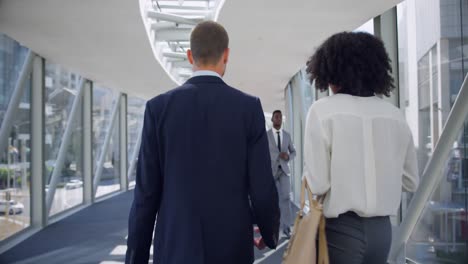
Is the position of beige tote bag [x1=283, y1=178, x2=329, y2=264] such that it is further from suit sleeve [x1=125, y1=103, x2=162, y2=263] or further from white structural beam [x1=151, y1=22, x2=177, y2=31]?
white structural beam [x1=151, y1=22, x2=177, y2=31]

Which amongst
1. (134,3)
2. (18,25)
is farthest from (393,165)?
(18,25)

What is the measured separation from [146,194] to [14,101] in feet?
19.8

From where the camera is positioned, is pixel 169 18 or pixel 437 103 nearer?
pixel 437 103

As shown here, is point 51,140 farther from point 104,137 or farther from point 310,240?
point 310,240

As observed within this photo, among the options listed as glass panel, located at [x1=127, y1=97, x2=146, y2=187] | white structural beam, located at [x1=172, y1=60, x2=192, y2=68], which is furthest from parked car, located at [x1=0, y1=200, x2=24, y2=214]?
glass panel, located at [x1=127, y1=97, x2=146, y2=187]

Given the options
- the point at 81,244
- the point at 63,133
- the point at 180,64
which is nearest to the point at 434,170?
the point at 81,244

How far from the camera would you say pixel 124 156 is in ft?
51.2

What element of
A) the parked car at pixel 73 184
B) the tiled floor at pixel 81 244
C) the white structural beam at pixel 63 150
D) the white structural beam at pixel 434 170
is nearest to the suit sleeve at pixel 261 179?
the white structural beam at pixel 434 170

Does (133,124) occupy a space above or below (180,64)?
below

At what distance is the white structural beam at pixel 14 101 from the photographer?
21.4 feet

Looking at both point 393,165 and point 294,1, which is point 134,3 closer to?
point 294,1

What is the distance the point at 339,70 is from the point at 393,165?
41 centimetres

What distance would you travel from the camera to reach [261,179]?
1.72 m

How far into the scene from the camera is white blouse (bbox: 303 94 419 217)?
5.33 feet
